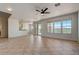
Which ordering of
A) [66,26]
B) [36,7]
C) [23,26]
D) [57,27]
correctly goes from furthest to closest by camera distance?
[23,26] < [57,27] < [66,26] < [36,7]

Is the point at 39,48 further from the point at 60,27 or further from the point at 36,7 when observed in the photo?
the point at 60,27

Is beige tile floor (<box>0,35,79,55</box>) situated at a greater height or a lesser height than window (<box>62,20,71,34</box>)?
lesser

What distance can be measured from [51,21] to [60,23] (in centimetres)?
189

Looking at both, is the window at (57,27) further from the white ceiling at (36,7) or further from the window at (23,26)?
the window at (23,26)

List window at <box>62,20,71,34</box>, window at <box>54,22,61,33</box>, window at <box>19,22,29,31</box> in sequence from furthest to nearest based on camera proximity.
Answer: window at <box>19,22,29,31</box>, window at <box>54,22,61,33</box>, window at <box>62,20,71,34</box>

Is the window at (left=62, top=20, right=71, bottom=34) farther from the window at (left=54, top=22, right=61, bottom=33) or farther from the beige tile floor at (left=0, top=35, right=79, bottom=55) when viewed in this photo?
the beige tile floor at (left=0, top=35, right=79, bottom=55)

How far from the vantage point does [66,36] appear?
1181 centimetres

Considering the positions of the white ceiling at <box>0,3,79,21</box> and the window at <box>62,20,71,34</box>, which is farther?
the window at <box>62,20,71,34</box>

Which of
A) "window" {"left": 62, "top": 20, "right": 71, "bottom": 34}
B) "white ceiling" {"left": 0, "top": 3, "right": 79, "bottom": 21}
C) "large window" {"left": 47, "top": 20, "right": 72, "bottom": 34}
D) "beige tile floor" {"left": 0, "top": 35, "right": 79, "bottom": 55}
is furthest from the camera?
"large window" {"left": 47, "top": 20, "right": 72, "bottom": 34}

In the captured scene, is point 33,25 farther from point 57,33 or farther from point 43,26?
point 57,33

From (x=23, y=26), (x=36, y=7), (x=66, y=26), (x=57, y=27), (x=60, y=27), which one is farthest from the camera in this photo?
(x=23, y=26)

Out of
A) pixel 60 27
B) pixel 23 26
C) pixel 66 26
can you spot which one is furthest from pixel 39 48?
pixel 23 26

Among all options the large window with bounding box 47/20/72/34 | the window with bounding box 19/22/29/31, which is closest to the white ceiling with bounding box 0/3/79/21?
the large window with bounding box 47/20/72/34

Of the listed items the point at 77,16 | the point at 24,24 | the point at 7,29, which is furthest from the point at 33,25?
the point at 77,16
